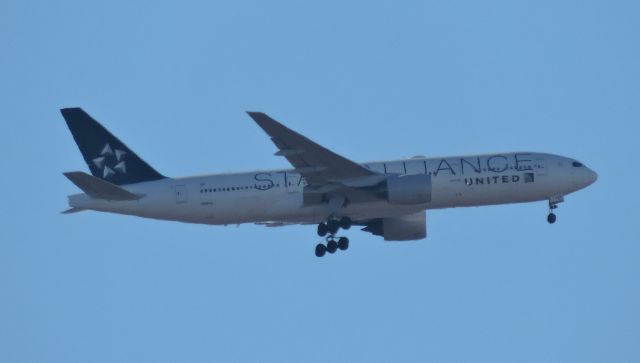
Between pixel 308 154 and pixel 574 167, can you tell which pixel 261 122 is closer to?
pixel 308 154

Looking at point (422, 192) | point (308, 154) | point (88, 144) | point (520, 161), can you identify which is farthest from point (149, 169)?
point (520, 161)

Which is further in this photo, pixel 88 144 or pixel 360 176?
pixel 88 144

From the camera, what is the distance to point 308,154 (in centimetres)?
5222

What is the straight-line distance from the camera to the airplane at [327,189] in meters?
53.4

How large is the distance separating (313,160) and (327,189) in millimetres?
1859

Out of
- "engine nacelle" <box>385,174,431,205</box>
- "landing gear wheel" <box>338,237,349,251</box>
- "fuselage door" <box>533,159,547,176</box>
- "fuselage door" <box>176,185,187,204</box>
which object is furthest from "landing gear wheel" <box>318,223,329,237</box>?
"fuselage door" <box>533,159,547,176</box>

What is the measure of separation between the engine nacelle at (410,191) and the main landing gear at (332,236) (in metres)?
3.01

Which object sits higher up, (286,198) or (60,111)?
(60,111)

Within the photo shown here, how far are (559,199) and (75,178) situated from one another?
21.8 m

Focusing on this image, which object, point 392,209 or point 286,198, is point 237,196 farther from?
point 392,209

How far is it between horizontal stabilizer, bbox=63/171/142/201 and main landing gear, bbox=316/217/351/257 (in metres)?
8.30

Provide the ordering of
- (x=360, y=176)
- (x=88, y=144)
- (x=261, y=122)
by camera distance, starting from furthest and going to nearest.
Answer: (x=88, y=144), (x=360, y=176), (x=261, y=122)

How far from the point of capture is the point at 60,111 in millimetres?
58250

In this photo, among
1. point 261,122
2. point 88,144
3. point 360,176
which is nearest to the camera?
point 261,122
